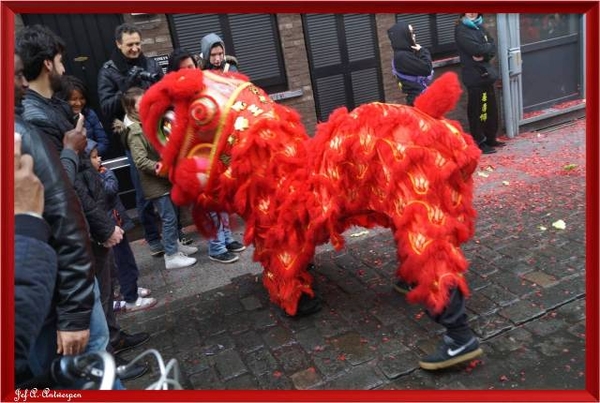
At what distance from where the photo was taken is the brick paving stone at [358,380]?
192 centimetres

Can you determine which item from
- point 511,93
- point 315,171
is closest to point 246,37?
point 315,171

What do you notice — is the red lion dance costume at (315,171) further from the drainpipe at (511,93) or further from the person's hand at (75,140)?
the drainpipe at (511,93)

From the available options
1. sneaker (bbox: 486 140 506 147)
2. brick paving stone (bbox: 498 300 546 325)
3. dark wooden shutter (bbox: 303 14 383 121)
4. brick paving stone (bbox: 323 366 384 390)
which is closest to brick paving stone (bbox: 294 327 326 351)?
brick paving stone (bbox: 323 366 384 390)

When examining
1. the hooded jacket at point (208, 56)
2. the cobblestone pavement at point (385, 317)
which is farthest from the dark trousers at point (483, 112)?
the hooded jacket at point (208, 56)

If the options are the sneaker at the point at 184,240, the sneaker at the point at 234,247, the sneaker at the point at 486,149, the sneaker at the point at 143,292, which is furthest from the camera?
the sneaker at the point at 486,149

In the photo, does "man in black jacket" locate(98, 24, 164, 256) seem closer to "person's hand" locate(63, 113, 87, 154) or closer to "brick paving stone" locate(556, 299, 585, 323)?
"person's hand" locate(63, 113, 87, 154)

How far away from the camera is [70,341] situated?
144cm

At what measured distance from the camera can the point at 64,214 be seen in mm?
1356

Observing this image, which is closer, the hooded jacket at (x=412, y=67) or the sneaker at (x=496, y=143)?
the hooded jacket at (x=412, y=67)

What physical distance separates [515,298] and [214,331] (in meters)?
1.61

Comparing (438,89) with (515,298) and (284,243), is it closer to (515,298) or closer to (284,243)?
(284,243)

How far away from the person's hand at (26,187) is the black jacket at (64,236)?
0.06ft

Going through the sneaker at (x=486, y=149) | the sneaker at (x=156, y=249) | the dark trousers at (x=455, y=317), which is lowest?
the sneaker at (x=156, y=249)

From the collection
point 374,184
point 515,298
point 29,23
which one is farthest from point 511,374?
point 29,23
